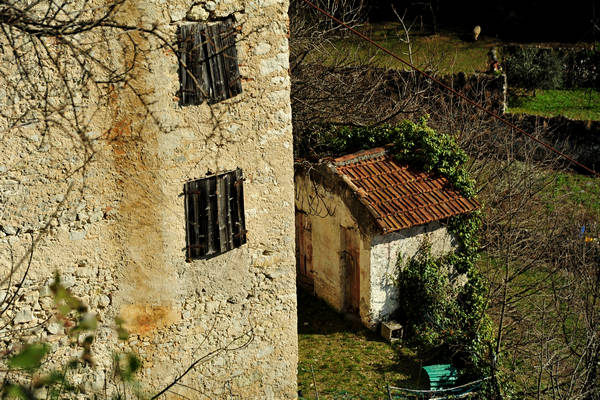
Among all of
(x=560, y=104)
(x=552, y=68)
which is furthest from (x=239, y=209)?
(x=552, y=68)

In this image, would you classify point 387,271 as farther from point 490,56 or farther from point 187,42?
point 490,56

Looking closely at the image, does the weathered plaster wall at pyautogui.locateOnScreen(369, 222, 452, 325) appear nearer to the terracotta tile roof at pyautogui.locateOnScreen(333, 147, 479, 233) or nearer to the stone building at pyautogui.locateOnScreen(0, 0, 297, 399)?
the terracotta tile roof at pyautogui.locateOnScreen(333, 147, 479, 233)

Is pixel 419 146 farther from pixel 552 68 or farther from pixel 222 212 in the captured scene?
pixel 552 68

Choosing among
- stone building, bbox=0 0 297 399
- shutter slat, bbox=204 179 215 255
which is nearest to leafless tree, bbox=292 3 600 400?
stone building, bbox=0 0 297 399

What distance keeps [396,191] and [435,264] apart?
139 cm

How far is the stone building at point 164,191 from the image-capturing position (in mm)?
5207

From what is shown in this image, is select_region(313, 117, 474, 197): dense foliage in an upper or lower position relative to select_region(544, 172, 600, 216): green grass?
upper

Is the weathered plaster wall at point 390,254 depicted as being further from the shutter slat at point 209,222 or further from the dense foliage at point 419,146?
the shutter slat at point 209,222

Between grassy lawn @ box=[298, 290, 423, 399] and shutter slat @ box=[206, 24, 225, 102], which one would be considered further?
grassy lawn @ box=[298, 290, 423, 399]

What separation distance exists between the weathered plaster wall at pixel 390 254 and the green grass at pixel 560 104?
36.7 ft

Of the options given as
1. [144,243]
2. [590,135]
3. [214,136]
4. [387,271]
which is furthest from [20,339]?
[590,135]

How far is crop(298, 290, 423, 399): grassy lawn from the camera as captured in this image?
9.95 m

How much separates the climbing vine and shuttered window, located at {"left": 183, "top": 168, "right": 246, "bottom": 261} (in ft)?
18.6

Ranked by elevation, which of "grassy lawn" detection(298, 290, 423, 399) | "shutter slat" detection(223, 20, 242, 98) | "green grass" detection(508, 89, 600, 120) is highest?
"shutter slat" detection(223, 20, 242, 98)
